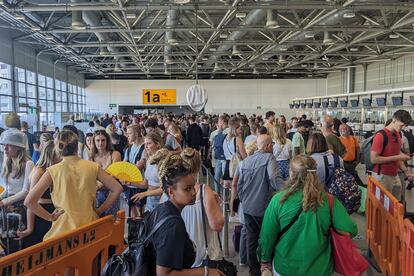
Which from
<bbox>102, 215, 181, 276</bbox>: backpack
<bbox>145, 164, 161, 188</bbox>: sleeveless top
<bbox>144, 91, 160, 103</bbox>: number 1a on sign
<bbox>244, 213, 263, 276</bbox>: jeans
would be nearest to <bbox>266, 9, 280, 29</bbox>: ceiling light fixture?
<bbox>145, 164, 161, 188</bbox>: sleeveless top

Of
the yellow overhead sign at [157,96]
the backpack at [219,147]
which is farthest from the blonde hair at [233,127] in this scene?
the yellow overhead sign at [157,96]

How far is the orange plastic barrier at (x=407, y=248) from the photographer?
2613mm

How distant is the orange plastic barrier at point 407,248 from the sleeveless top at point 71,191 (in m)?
2.32

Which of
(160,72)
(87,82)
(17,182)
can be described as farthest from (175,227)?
(87,82)

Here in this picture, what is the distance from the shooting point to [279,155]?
5.75 m

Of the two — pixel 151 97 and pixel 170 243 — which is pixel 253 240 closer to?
pixel 170 243

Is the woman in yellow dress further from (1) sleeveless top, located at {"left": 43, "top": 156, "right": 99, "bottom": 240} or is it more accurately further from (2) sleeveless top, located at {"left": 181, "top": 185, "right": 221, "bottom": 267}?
(2) sleeveless top, located at {"left": 181, "top": 185, "right": 221, "bottom": 267}

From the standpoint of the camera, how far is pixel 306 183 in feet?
7.97

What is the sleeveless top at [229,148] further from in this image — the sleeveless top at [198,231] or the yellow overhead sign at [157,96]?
the yellow overhead sign at [157,96]

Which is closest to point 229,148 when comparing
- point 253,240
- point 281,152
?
point 281,152

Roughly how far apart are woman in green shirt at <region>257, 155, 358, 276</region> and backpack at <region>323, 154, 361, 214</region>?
3.75 feet

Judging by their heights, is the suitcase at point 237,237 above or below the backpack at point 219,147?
below

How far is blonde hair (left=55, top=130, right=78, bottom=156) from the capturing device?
2857mm

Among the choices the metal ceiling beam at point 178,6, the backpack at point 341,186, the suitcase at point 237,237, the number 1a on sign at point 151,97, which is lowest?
the suitcase at point 237,237
